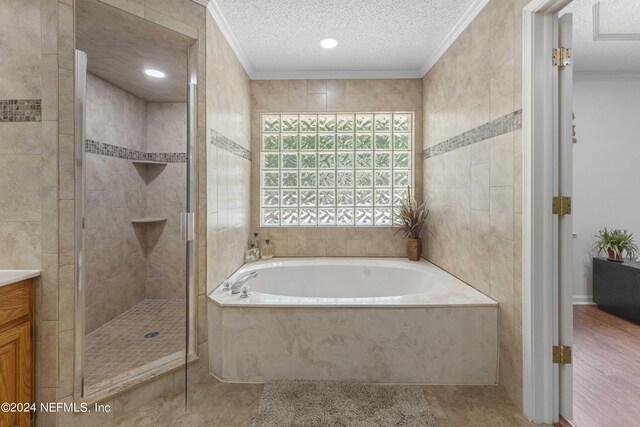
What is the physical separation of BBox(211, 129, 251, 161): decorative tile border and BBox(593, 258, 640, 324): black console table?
367cm

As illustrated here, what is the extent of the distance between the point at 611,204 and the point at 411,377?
118 inches

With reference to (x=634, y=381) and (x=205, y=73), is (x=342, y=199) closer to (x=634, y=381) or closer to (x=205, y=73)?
(x=205, y=73)

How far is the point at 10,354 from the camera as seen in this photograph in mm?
1294

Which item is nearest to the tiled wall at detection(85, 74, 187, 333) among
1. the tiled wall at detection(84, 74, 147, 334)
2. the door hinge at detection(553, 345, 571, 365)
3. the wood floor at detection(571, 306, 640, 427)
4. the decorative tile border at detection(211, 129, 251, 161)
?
the tiled wall at detection(84, 74, 147, 334)

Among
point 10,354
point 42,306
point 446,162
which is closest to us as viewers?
point 10,354

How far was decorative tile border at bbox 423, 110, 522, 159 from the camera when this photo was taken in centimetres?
165

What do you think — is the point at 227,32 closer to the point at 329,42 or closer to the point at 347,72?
the point at 329,42

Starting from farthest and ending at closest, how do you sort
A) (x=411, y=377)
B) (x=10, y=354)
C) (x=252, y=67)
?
(x=252, y=67) < (x=411, y=377) < (x=10, y=354)

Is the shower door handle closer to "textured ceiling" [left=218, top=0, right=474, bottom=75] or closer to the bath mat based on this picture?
the bath mat

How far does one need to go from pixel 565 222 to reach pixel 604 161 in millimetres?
2438

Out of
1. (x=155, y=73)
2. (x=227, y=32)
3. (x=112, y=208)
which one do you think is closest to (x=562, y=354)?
(x=227, y=32)

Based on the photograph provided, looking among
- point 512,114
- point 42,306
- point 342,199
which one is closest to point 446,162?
point 512,114

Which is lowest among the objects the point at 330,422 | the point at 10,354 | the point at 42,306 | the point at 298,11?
the point at 330,422

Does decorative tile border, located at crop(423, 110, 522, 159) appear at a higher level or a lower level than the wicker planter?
higher
